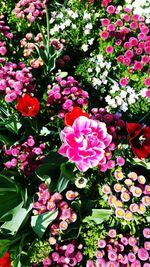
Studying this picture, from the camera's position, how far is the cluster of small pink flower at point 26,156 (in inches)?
91.8

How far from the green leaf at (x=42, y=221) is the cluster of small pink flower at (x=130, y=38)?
1.29 meters

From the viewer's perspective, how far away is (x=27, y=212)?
7.16ft

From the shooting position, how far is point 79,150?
5.63 ft

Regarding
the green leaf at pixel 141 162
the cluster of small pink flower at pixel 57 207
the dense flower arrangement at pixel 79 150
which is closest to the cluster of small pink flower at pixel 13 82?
the dense flower arrangement at pixel 79 150

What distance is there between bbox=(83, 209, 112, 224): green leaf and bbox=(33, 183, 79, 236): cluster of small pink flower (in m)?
0.15

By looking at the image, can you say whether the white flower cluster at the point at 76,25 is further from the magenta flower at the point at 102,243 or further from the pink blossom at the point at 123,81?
the magenta flower at the point at 102,243

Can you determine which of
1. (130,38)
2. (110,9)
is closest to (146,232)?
(130,38)

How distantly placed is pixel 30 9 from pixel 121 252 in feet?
7.26

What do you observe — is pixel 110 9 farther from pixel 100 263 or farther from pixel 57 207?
pixel 100 263

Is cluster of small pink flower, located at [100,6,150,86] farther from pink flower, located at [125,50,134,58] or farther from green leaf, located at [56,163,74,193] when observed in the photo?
green leaf, located at [56,163,74,193]

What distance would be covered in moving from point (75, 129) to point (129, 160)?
0.73 meters

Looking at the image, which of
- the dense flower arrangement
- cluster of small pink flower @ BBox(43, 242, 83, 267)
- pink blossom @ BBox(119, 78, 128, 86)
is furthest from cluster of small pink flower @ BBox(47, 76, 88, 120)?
cluster of small pink flower @ BBox(43, 242, 83, 267)

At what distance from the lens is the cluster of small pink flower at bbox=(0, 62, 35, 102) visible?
2.37 m

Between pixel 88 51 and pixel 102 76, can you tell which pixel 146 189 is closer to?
pixel 102 76
